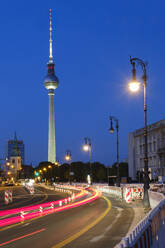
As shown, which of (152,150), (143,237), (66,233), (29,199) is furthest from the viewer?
(152,150)

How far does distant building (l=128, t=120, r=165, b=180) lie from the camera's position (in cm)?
12112

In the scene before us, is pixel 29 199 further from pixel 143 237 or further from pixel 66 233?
pixel 143 237

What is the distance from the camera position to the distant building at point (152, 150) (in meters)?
121

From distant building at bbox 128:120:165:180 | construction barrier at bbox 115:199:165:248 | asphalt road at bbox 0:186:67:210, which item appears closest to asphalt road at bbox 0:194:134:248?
construction barrier at bbox 115:199:165:248

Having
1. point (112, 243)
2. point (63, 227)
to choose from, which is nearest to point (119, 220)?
point (63, 227)

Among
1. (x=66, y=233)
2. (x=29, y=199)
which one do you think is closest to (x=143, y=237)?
(x=66, y=233)

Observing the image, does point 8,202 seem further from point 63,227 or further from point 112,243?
point 112,243

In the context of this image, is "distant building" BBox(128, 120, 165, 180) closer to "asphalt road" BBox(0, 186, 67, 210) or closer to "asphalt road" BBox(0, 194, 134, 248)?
"asphalt road" BBox(0, 186, 67, 210)

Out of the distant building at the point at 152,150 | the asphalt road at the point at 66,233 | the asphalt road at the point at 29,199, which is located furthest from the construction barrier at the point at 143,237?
the distant building at the point at 152,150

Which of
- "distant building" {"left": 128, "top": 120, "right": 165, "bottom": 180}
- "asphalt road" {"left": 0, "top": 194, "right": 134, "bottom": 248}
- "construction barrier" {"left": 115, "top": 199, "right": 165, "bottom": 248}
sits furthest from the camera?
"distant building" {"left": 128, "top": 120, "right": 165, "bottom": 180}

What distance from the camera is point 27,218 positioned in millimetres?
25703

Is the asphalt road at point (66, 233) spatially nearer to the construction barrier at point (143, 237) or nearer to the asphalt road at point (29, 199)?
the construction barrier at point (143, 237)

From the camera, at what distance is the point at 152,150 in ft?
430

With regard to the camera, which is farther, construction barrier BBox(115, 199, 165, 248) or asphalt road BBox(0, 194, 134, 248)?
asphalt road BBox(0, 194, 134, 248)
